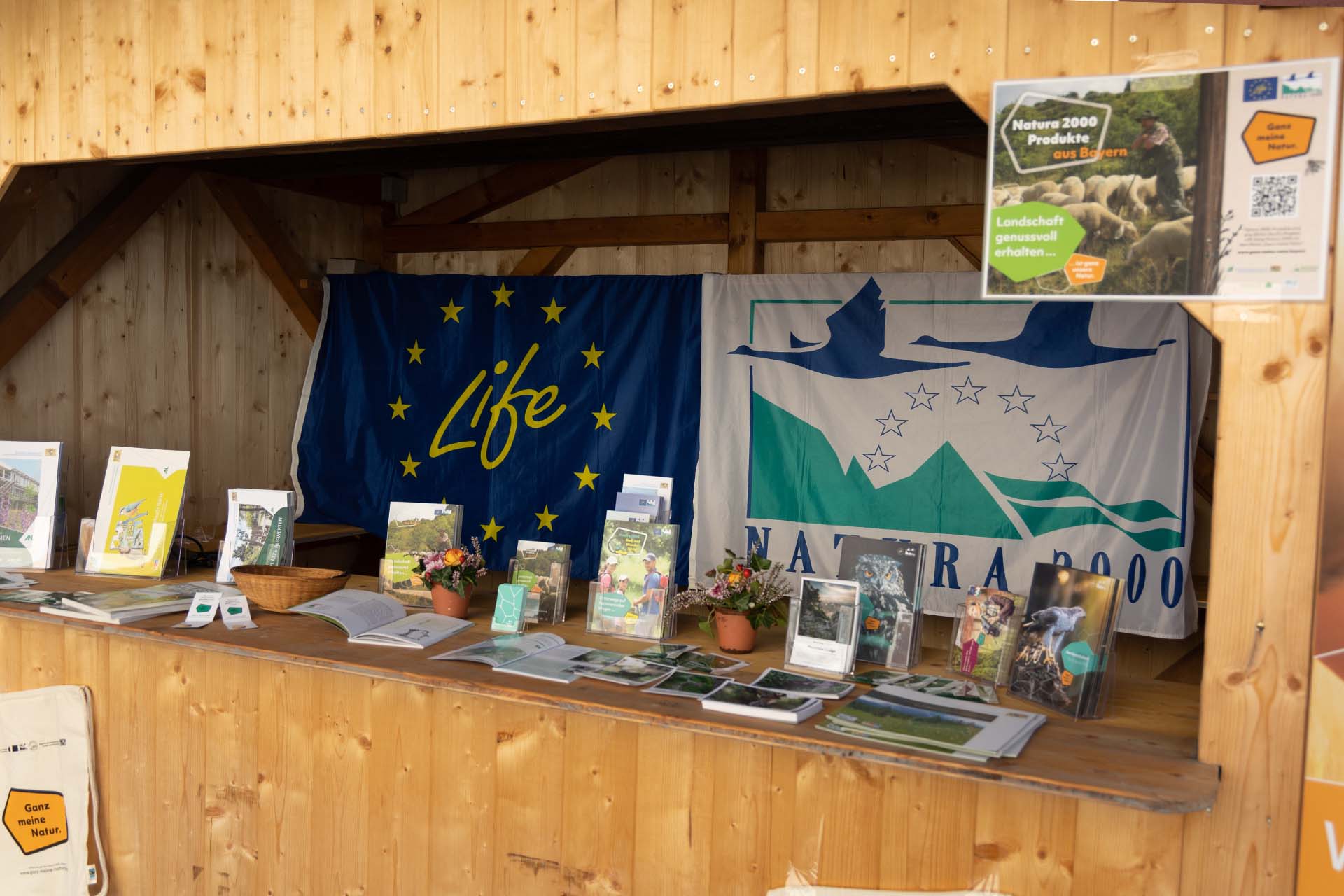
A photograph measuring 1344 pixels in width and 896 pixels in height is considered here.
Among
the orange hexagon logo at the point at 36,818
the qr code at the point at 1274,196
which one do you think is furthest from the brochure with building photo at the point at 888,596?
the orange hexagon logo at the point at 36,818

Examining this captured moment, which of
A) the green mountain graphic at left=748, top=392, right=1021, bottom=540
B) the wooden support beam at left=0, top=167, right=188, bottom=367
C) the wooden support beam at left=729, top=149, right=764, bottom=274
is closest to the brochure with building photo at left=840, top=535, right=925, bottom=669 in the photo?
the green mountain graphic at left=748, top=392, right=1021, bottom=540

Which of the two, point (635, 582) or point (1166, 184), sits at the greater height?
point (1166, 184)

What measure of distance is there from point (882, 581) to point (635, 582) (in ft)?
2.08

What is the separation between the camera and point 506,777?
2.45 m

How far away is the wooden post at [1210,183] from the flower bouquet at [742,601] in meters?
1.17

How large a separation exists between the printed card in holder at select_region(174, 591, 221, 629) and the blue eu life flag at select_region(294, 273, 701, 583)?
204 cm

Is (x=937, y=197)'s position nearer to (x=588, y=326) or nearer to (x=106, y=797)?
(x=588, y=326)

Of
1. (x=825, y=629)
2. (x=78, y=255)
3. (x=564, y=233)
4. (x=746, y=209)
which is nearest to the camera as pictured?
(x=825, y=629)

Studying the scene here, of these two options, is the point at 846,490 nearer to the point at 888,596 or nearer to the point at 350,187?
the point at 888,596

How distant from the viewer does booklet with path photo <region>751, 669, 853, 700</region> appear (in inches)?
87.0

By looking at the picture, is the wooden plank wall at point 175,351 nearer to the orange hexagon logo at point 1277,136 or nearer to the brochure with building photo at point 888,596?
the brochure with building photo at point 888,596

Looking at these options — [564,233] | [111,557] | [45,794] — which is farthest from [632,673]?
[564,233]

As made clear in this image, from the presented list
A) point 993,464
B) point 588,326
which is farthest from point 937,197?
point 588,326

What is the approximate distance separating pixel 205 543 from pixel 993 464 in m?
2.99
